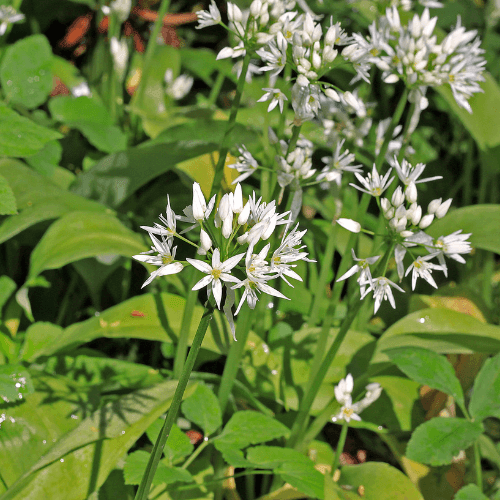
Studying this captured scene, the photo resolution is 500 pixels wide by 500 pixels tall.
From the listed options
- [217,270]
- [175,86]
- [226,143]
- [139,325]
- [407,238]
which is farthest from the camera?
[175,86]

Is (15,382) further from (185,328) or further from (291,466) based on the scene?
(291,466)

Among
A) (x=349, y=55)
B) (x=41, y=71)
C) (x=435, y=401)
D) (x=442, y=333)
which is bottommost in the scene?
(x=435, y=401)

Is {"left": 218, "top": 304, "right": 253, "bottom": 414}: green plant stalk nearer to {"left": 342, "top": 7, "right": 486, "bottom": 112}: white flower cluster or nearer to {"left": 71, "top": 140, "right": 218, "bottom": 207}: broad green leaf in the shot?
{"left": 71, "top": 140, "right": 218, "bottom": 207}: broad green leaf

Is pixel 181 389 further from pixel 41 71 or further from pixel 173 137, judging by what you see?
pixel 41 71

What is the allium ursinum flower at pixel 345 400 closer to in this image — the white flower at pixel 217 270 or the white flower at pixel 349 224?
the white flower at pixel 349 224

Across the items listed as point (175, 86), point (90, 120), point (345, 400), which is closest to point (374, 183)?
point (345, 400)

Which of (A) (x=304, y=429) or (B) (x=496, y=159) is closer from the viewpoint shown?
(A) (x=304, y=429)

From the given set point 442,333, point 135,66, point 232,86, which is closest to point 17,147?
point 442,333
